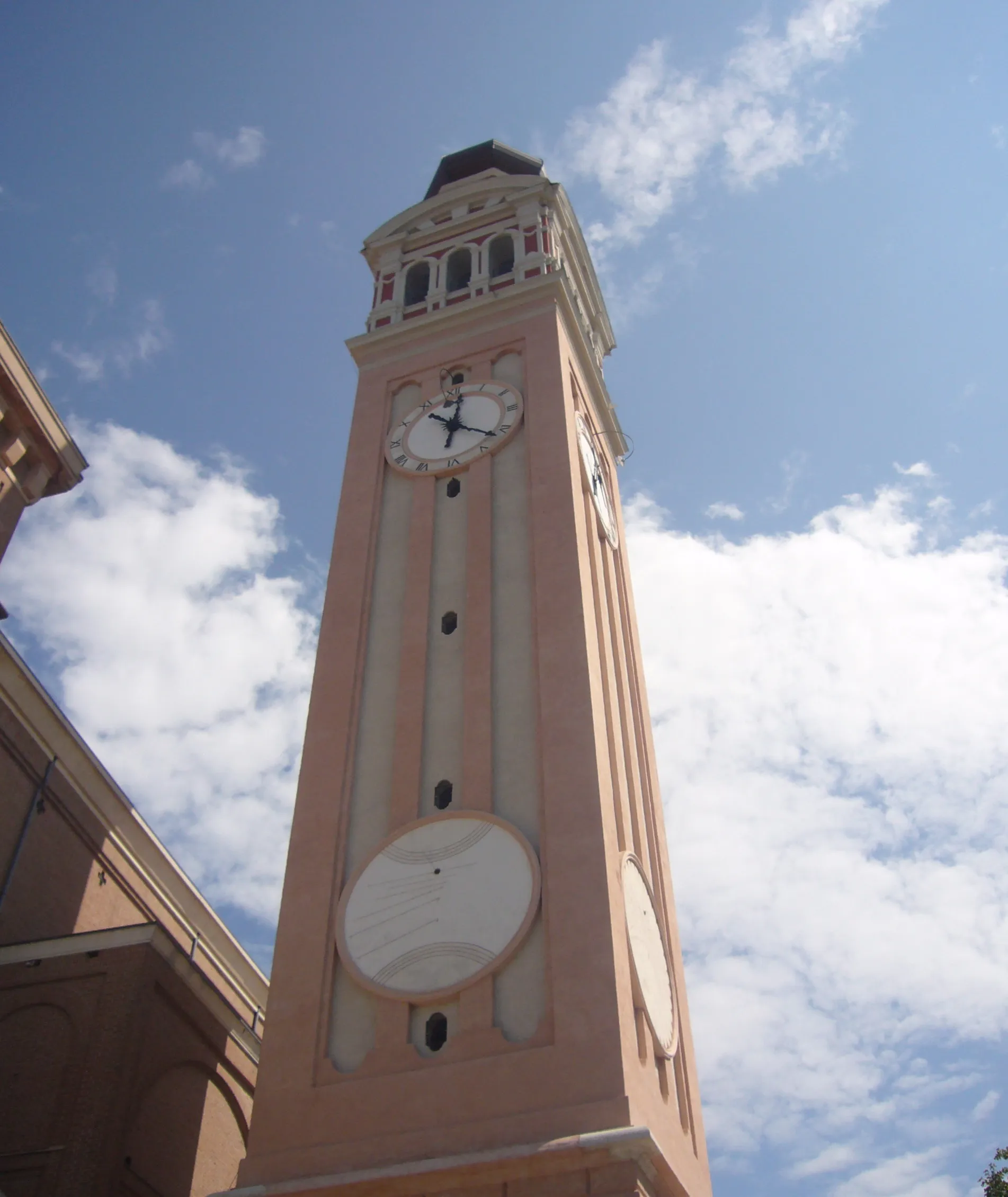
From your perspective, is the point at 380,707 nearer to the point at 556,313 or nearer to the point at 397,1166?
the point at 397,1166

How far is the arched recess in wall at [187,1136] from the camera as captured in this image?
1625 centimetres

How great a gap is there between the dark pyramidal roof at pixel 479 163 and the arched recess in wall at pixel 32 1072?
1008 inches

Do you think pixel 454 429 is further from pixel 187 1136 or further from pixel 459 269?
pixel 187 1136

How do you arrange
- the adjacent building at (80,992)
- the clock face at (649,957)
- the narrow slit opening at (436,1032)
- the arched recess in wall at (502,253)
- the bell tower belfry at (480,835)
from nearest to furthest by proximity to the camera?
the bell tower belfry at (480,835) < the narrow slit opening at (436,1032) < the adjacent building at (80,992) < the clock face at (649,957) < the arched recess in wall at (502,253)

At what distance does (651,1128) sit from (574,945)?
2.29 m

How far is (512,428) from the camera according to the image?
2342 centimetres

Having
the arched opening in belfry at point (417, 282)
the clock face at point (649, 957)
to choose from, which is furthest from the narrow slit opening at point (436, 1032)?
the arched opening in belfry at point (417, 282)

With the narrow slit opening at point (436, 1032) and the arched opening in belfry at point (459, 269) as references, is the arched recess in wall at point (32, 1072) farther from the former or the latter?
the arched opening in belfry at point (459, 269)

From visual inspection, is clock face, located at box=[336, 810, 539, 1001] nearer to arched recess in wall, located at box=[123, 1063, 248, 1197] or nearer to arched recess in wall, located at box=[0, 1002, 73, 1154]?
arched recess in wall, located at box=[123, 1063, 248, 1197]

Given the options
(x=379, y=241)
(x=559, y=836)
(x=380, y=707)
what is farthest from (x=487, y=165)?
(x=559, y=836)

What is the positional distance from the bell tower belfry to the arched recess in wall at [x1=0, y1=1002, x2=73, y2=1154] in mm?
3166

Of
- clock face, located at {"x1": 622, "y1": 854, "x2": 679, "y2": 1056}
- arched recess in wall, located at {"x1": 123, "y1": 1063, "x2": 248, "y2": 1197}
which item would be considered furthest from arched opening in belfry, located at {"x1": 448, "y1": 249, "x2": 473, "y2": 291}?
arched recess in wall, located at {"x1": 123, "y1": 1063, "x2": 248, "y2": 1197}

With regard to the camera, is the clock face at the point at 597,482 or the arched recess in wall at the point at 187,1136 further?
the clock face at the point at 597,482

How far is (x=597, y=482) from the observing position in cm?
2539
